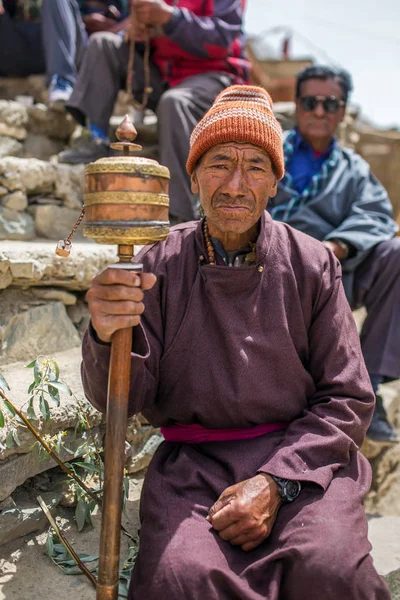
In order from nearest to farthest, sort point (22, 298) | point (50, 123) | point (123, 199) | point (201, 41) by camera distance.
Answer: point (123, 199), point (22, 298), point (201, 41), point (50, 123)

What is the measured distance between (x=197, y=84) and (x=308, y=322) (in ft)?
7.54

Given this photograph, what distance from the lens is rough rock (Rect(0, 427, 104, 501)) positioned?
210 cm

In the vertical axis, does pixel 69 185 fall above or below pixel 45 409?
above

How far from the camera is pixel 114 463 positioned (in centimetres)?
159

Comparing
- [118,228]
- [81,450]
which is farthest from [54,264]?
[118,228]

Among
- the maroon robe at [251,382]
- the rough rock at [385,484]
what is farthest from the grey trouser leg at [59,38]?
the rough rock at [385,484]

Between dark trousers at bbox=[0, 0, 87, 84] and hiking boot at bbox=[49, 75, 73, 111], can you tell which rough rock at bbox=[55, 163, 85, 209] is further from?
dark trousers at bbox=[0, 0, 87, 84]

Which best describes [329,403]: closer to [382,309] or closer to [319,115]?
[382,309]

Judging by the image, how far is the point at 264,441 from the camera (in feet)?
6.41

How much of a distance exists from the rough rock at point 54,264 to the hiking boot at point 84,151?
1141mm

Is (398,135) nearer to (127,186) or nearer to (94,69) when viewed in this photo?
(94,69)

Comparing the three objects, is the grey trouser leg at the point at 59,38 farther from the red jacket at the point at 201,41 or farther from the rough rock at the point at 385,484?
the rough rock at the point at 385,484

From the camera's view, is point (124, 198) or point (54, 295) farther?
point (54, 295)

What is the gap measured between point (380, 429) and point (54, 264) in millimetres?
1915
